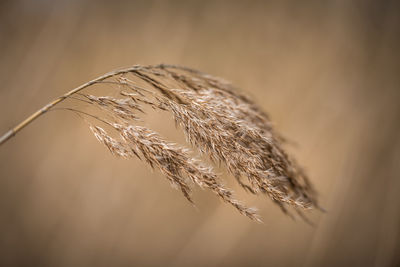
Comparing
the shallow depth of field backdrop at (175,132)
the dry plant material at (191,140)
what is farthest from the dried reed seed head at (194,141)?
the shallow depth of field backdrop at (175,132)

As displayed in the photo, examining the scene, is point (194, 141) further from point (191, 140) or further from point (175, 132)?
point (175, 132)

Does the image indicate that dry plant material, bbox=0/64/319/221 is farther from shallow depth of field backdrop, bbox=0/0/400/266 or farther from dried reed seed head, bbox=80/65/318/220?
shallow depth of field backdrop, bbox=0/0/400/266

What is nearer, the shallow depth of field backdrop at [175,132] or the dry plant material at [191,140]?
the dry plant material at [191,140]

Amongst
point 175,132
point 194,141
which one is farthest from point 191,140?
point 175,132

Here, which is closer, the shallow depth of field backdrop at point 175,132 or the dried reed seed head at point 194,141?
the dried reed seed head at point 194,141

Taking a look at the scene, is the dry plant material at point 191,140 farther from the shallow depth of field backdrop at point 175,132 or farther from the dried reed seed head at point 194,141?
the shallow depth of field backdrop at point 175,132

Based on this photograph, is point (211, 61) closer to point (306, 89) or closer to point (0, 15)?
point (306, 89)

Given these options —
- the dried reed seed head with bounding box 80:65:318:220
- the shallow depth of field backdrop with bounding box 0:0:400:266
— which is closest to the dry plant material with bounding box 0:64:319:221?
the dried reed seed head with bounding box 80:65:318:220

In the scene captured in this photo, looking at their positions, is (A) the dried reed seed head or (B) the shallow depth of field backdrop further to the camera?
(B) the shallow depth of field backdrop
